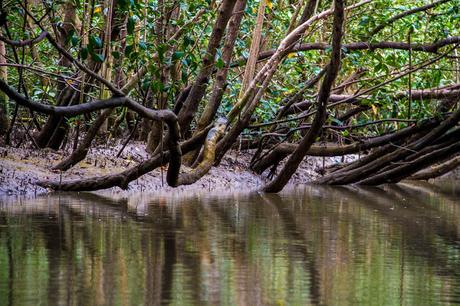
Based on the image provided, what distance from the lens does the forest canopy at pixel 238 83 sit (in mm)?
10281

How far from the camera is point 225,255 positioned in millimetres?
6320

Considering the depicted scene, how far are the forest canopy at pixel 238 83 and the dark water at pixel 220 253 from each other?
1.04m

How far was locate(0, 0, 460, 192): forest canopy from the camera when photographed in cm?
1028

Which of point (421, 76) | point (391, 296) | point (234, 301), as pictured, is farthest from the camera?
point (421, 76)

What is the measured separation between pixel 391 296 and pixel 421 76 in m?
9.85

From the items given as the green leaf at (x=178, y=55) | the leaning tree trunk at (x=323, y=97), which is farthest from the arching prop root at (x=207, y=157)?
the green leaf at (x=178, y=55)

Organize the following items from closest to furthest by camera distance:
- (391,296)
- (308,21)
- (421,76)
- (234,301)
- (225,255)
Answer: (234,301), (391,296), (225,255), (308,21), (421,76)

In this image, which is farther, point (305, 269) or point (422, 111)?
point (422, 111)

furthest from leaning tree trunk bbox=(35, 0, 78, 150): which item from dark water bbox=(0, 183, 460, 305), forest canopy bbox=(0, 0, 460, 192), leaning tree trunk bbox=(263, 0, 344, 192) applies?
leaning tree trunk bbox=(263, 0, 344, 192)

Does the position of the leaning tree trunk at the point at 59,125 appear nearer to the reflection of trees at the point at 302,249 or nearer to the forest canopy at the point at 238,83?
the forest canopy at the point at 238,83

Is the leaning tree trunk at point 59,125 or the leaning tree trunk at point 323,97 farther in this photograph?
the leaning tree trunk at point 59,125

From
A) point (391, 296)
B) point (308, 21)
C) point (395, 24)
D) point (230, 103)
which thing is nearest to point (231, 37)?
point (308, 21)

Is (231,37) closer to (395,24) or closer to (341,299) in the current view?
(395,24)

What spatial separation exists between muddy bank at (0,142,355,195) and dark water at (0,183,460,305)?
0.60 metres
